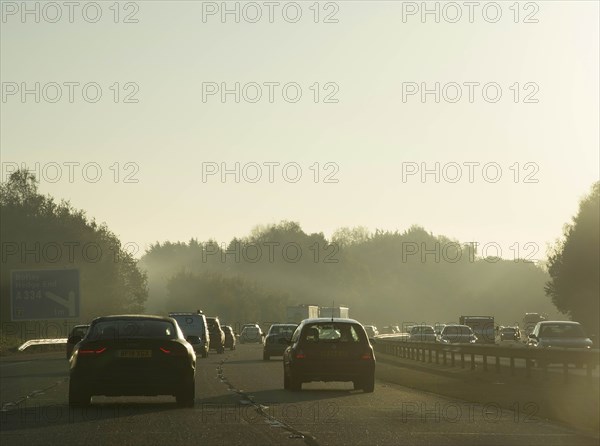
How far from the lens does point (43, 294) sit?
7281cm

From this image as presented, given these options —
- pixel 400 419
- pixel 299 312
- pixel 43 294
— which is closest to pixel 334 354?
pixel 400 419

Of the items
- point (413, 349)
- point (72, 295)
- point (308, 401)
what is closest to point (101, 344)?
point (308, 401)

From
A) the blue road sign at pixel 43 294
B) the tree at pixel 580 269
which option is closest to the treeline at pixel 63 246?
the blue road sign at pixel 43 294

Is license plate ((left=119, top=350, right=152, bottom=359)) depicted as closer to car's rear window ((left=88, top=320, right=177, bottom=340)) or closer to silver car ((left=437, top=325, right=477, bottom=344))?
car's rear window ((left=88, top=320, right=177, bottom=340))

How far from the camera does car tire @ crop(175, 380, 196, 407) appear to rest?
70.4 feet

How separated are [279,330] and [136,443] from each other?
44341mm

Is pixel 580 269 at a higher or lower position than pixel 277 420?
higher

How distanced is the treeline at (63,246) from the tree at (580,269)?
4223cm

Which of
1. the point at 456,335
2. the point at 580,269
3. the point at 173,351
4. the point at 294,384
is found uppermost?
the point at 580,269

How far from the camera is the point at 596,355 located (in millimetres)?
27953

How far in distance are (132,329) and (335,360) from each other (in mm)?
6977

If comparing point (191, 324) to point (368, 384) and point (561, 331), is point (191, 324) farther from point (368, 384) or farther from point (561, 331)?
point (368, 384)

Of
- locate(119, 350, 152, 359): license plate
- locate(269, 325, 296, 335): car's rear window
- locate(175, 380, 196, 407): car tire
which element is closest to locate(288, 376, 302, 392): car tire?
locate(175, 380, 196, 407): car tire

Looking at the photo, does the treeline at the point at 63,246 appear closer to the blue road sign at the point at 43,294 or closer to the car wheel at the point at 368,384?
the blue road sign at the point at 43,294
